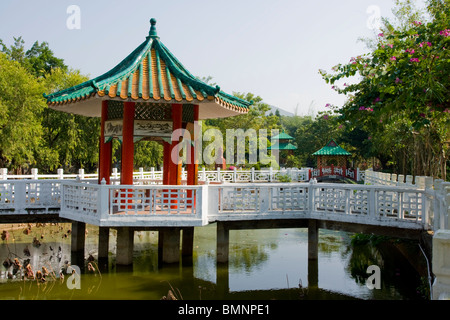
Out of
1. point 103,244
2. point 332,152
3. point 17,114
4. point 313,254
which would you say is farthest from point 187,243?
point 332,152

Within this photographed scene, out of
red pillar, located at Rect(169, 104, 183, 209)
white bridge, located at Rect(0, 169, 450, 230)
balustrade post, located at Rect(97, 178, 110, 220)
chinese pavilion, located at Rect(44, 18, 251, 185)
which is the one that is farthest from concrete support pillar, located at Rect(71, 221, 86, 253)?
red pillar, located at Rect(169, 104, 183, 209)

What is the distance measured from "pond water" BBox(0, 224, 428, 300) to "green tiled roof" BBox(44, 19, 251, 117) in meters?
4.29

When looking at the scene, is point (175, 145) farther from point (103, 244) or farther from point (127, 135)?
point (103, 244)

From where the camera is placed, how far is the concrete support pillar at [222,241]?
1149 cm

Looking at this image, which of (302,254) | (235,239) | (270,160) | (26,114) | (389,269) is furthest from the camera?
(270,160)

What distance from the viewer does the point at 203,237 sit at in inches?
664

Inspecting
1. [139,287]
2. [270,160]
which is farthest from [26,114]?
[270,160]

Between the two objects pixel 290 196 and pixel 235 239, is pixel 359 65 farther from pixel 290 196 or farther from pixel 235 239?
pixel 235 239

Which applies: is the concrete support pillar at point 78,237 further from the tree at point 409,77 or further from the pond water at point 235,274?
the tree at point 409,77

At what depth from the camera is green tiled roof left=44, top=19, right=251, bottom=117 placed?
1030 centimetres

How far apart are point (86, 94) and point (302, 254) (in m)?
7.95
